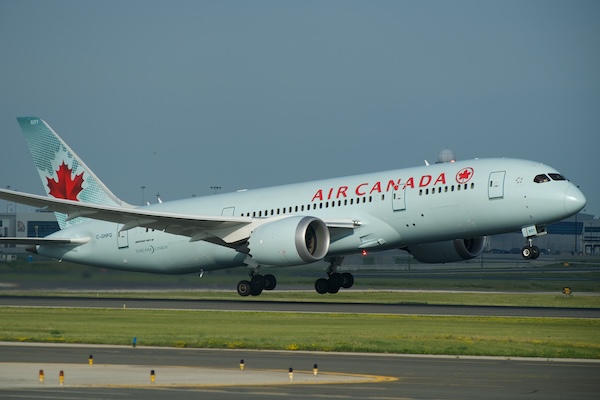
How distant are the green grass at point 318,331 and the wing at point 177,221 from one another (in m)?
6.28

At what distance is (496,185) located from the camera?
4297cm

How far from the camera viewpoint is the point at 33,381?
64.3 ft

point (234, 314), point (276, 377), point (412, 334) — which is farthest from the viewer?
point (234, 314)

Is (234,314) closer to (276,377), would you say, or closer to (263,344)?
(263,344)

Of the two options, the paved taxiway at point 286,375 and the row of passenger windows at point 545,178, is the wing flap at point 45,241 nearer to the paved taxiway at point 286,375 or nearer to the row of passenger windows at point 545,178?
the paved taxiway at point 286,375

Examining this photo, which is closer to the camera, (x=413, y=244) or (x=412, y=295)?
(x=413, y=244)

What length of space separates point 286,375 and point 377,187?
2584 centimetres

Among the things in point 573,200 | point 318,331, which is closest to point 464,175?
point 573,200

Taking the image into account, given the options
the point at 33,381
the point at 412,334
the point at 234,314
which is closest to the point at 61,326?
the point at 234,314

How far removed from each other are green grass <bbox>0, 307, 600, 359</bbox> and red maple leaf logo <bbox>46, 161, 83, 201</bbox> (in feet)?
52.1

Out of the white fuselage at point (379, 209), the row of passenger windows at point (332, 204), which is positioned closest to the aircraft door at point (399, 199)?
the white fuselage at point (379, 209)

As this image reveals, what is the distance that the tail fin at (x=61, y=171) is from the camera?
54719 mm

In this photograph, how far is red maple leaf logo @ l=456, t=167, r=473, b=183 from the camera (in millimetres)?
43656

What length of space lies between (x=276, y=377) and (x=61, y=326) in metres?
14.4
